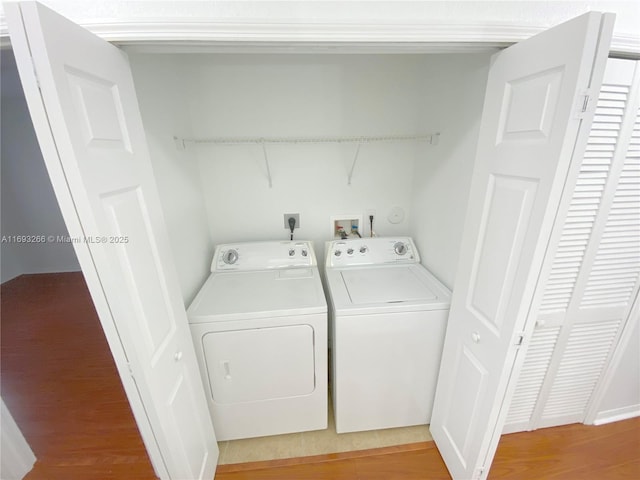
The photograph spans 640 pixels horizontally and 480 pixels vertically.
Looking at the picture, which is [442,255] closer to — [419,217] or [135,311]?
[419,217]

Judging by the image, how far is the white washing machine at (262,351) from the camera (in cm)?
143

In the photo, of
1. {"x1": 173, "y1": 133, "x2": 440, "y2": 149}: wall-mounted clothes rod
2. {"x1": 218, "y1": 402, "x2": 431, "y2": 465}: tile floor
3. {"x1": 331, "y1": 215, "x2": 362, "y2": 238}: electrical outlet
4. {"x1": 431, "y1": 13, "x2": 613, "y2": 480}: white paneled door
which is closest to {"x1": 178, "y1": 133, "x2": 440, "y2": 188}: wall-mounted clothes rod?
{"x1": 173, "y1": 133, "x2": 440, "y2": 149}: wall-mounted clothes rod

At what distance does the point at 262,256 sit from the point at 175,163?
2.74 ft

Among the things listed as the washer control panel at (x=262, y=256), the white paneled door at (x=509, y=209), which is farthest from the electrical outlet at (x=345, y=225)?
the white paneled door at (x=509, y=209)

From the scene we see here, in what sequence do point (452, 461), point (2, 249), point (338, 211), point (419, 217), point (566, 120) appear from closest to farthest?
point (566, 120) < point (452, 461) < point (419, 217) < point (338, 211) < point (2, 249)

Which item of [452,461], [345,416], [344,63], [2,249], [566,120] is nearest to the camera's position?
[566,120]

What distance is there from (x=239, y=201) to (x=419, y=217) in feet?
4.72

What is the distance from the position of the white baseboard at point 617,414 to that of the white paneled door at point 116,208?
2553mm

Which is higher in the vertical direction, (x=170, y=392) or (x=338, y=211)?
(x=338, y=211)

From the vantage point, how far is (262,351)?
148 centimetres

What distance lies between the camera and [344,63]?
6.05 feet

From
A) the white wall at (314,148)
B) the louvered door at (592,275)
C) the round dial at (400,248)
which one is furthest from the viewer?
the round dial at (400,248)

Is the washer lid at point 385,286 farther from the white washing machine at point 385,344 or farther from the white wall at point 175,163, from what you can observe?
the white wall at point 175,163

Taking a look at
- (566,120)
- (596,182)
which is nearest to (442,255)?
(596,182)
